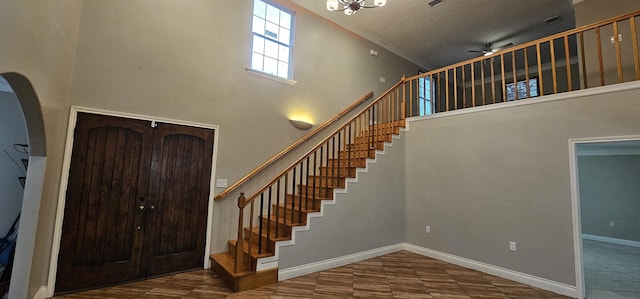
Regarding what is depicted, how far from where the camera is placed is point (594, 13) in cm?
452

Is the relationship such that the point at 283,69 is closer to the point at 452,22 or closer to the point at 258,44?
the point at 258,44

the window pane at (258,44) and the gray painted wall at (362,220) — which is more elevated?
the window pane at (258,44)

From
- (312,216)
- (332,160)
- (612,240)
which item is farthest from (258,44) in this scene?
(612,240)

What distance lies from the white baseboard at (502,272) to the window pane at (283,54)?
4166mm

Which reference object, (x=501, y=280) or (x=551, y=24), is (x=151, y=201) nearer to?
(x=501, y=280)

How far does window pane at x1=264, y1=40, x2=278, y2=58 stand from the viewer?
4770 millimetres

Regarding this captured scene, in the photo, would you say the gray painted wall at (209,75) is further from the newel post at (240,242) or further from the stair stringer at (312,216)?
the stair stringer at (312,216)

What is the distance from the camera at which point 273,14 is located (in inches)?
193

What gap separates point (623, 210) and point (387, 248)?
225 inches

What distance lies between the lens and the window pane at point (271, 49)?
4770 mm

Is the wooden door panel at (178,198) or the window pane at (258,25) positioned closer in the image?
the wooden door panel at (178,198)

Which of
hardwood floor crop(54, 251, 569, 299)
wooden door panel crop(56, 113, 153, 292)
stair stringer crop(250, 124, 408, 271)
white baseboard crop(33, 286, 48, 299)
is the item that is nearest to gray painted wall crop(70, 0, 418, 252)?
wooden door panel crop(56, 113, 153, 292)

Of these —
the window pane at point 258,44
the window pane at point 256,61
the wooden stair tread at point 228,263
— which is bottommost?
the wooden stair tread at point 228,263

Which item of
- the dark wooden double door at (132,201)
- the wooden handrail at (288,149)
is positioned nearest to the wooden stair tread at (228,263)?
the dark wooden double door at (132,201)
